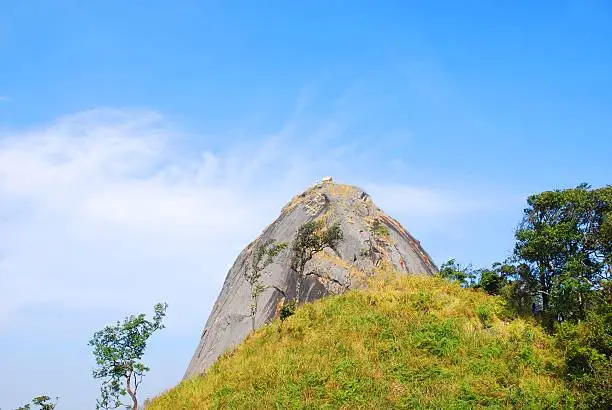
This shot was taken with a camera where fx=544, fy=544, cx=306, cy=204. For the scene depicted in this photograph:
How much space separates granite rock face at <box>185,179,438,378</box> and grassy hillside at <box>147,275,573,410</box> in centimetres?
1233

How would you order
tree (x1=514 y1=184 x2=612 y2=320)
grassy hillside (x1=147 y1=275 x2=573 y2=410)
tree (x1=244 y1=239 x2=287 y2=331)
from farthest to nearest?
tree (x1=244 y1=239 x2=287 y2=331)
tree (x1=514 y1=184 x2=612 y2=320)
grassy hillside (x1=147 y1=275 x2=573 y2=410)

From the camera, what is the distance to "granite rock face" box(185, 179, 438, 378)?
146 feet

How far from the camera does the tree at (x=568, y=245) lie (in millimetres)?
27125

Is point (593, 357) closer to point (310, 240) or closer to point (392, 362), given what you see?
point (392, 362)

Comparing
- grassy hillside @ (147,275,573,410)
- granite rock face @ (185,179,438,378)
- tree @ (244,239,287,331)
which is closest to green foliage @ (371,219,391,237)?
granite rock face @ (185,179,438,378)

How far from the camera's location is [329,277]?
4481cm

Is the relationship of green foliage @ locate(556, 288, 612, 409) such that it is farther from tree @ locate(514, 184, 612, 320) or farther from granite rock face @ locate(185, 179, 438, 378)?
granite rock face @ locate(185, 179, 438, 378)

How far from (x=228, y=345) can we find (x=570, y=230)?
2672 cm

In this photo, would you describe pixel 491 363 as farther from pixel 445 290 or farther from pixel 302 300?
pixel 302 300

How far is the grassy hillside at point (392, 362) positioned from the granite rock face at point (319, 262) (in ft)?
40.5

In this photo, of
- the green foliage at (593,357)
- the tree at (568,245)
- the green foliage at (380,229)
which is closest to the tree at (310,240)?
the green foliage at (380,229)

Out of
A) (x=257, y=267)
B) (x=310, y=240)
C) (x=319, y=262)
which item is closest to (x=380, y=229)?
Answer: (x=319, y=262)

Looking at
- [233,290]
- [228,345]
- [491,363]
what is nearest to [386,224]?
[233,290]

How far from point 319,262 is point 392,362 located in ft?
72.6
